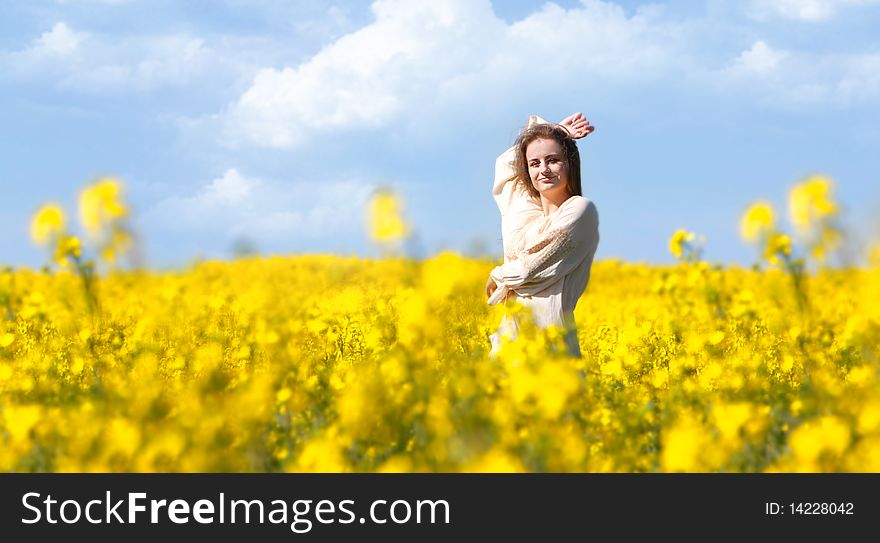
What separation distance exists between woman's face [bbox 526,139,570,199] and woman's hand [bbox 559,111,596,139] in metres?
0.13

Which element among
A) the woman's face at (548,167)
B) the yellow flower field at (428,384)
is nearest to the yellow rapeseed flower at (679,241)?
the yellow flower field at (428,384)

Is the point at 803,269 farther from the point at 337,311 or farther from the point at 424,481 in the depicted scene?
the point at 424,481

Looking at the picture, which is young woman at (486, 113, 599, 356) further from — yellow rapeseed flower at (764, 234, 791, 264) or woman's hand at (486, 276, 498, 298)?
yellow rapeseed flower at (764, 234, 791, 264)

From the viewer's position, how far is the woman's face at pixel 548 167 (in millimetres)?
4367

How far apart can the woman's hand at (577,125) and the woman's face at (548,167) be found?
133mm

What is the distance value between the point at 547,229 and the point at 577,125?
24.2 inches

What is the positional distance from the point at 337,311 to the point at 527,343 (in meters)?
4.11

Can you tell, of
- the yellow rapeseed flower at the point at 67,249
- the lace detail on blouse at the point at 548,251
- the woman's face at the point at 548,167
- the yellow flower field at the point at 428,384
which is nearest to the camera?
the yellow flower field at the point at 428,384

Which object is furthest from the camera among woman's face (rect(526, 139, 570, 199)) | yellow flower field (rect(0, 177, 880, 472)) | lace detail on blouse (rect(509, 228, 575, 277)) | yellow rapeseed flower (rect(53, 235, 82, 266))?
yellow rapeseed flower (rect(53, 235, 82, 266))

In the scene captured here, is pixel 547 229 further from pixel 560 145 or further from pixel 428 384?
pixel 428 384

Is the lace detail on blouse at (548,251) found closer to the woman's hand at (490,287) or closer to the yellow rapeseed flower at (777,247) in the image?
the woman's hand at (490,287)

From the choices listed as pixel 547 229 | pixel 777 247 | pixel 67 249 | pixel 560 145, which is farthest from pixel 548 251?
pixel 67 249

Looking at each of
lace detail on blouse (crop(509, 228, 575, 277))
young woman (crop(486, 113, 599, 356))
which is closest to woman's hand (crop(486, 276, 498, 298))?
young woman (crop(486, 113, 599, 356))

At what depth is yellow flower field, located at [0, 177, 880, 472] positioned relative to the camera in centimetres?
311
